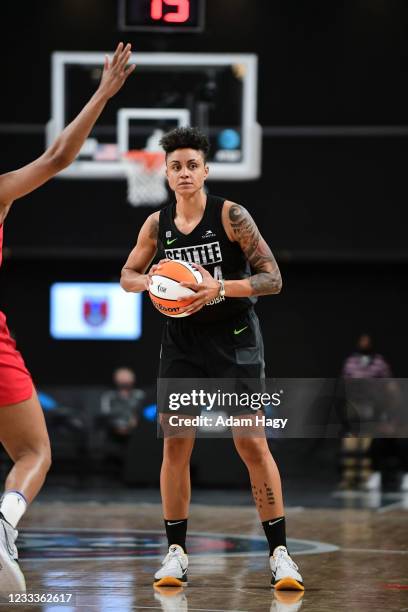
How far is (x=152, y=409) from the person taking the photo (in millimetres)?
13578

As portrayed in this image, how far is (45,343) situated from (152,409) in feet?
18.6

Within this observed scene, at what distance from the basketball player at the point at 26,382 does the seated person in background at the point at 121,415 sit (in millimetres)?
9091

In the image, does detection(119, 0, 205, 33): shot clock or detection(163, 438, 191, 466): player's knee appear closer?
detection(163, 438, 191, 466): player's knee

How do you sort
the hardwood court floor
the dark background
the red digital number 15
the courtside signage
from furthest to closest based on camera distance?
the courtside signage < the dark background < the red digital number 15 < the hardwood court floor

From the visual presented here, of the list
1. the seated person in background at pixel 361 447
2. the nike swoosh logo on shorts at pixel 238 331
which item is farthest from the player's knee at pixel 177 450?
the seated person in background at pixel 361 447

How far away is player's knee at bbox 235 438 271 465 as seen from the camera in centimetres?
526

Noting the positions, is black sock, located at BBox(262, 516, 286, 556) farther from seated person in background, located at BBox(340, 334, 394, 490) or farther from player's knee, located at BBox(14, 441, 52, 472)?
seated person in background, located at BBox(340, 334, 394, 490)

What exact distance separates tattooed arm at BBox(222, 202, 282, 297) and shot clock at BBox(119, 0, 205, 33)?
16.4 ft

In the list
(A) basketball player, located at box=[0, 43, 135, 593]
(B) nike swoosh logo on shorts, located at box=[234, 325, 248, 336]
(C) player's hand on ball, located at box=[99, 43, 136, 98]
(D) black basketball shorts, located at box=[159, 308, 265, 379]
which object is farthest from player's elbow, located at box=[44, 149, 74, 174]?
(B) nike swoosh logo on shorts, located at box=[234, 325, 248, 336]

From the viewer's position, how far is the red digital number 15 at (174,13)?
9.93 metres

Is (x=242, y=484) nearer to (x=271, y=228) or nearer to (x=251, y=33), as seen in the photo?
(x=271, y=228)

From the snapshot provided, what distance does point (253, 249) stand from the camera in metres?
5.36

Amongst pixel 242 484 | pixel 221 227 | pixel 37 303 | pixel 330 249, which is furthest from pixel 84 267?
pixel 221 227

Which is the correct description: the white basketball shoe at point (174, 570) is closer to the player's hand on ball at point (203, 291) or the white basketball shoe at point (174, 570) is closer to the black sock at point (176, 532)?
the black sock at point (176, 532)
